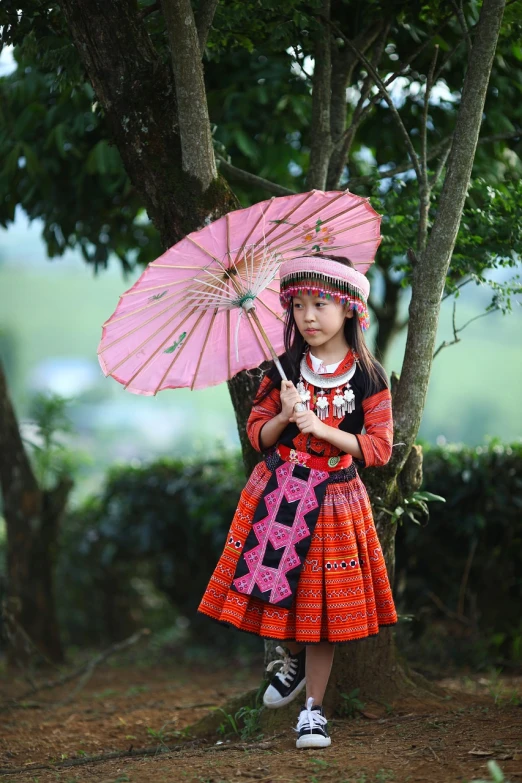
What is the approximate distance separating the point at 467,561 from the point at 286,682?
2.01 m

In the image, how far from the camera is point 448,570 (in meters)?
4.76

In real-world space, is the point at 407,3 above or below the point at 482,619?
above

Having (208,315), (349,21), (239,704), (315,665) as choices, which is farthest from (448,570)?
(349,21)

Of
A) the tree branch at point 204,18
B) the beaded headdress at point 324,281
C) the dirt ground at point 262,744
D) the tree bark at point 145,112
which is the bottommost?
the dirt ground at point 262,744

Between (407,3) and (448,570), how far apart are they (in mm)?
3076

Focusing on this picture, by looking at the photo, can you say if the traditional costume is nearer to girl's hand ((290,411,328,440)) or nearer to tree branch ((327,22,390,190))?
girl's hand ((290,411,328,440))

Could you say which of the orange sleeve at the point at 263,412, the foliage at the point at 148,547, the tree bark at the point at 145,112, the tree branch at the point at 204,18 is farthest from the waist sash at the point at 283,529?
the foliage at the point at 148,547

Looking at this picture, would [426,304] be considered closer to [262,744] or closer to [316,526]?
[316,526]

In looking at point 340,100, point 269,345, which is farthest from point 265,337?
point 340,100

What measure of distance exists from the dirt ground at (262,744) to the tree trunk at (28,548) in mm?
1049

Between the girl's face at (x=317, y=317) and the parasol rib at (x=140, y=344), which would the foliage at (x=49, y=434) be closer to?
the parasol rib at (x=140, y=344)

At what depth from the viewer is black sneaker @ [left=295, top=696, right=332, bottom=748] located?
8.61 ft

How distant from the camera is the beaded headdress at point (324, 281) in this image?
2.65 m

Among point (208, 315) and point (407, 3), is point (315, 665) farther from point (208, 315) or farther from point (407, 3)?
point (407, 3)
